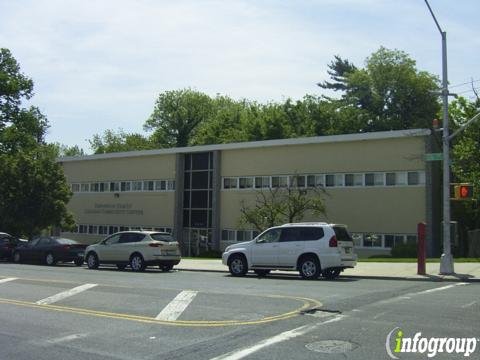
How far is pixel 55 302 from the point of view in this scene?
43.6ft

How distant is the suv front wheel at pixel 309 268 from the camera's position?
1912 cm

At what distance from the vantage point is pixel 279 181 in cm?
3938

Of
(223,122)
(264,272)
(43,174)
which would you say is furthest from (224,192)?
(223,122)

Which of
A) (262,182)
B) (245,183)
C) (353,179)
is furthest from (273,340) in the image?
(245,183)

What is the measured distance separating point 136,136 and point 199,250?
46.4 m

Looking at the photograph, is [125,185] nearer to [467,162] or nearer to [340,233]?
[467,162]

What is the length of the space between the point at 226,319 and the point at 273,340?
79.5 inches

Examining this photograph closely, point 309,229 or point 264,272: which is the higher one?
point 309,229

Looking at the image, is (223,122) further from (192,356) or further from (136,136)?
(192,356)

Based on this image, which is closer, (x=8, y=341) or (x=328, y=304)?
(x=8, y=341)

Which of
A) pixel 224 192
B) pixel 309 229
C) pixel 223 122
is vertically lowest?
pixel 309 229

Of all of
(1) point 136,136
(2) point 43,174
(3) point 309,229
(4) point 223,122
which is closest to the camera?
(3) point 309,229

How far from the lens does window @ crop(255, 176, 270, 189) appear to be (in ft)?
131

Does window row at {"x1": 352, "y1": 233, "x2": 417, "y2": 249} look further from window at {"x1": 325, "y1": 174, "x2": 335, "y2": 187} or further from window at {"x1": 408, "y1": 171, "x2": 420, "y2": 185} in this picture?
window at {"x1": 325, "y1": 174, "x2": 335, "y2": 187}
